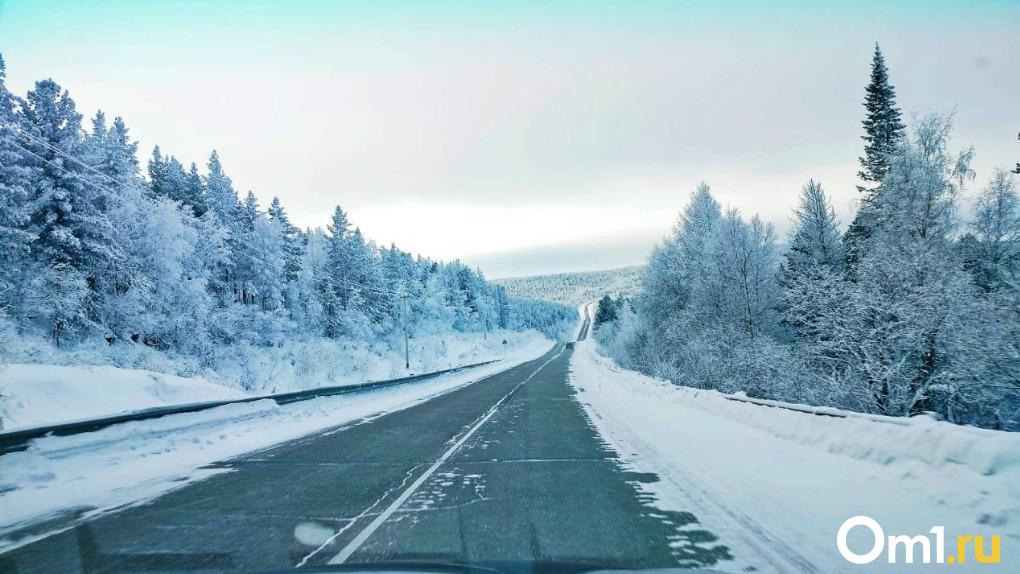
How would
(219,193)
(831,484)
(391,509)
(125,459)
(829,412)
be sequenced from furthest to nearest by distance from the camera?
(219,193) → (125,459) → (829,412) → (831,484) → (391,509)

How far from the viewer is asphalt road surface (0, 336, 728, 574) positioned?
4305 mm

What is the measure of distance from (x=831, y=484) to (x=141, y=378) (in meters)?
17.2

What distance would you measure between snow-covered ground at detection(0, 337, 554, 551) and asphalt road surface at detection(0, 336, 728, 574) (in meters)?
0.73

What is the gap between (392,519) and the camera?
5.44m

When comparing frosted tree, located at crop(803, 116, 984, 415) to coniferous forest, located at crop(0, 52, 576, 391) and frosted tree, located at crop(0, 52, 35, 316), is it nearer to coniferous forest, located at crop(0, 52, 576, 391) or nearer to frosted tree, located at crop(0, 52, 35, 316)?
coniferous forest, located at crop(0, 52, 576, 391)

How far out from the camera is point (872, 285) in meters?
14.7

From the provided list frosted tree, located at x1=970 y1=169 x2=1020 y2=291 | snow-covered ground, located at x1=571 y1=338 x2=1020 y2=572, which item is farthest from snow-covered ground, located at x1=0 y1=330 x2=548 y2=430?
frosted tree, located at x1=970 y1=169 x2=1020 y2=291

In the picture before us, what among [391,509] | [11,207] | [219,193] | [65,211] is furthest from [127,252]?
[391,509]

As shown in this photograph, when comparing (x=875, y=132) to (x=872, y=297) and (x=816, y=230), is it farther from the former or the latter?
(x=872, y=297)

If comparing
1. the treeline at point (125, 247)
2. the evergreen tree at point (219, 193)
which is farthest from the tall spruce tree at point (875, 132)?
the evergreen tree at point (219, 193)

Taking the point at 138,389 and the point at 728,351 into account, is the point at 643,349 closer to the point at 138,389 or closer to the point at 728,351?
the point at 728,351

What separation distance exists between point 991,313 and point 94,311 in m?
38.4

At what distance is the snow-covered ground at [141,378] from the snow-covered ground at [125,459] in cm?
221

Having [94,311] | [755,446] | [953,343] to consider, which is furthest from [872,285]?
[94,311]
